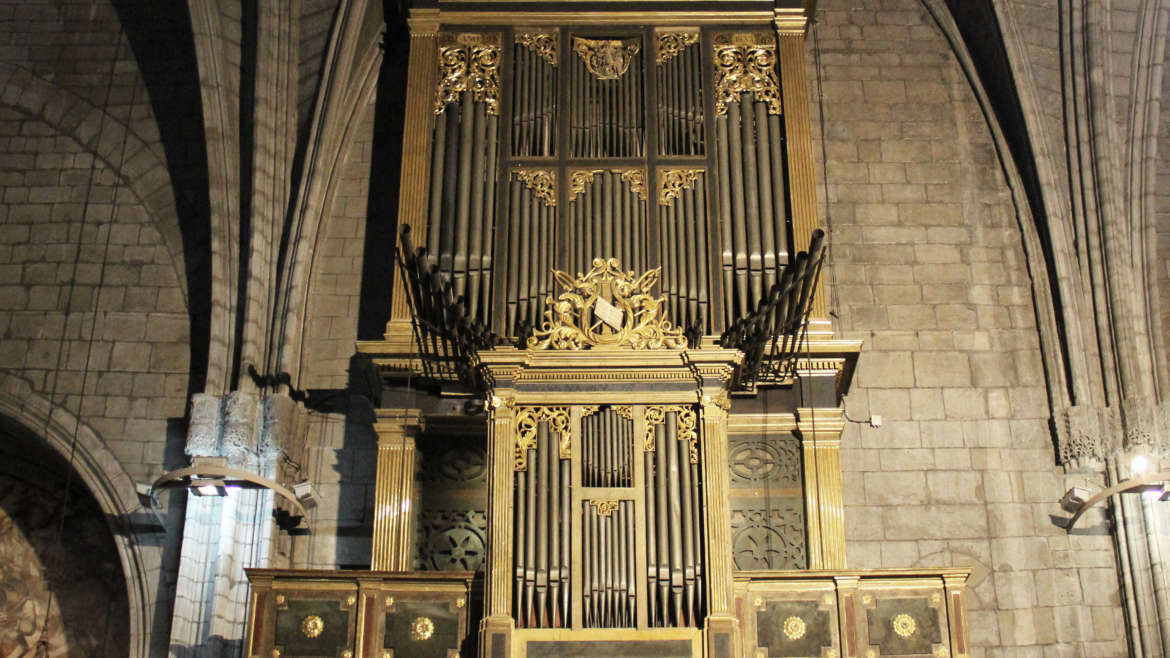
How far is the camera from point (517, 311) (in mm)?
13789

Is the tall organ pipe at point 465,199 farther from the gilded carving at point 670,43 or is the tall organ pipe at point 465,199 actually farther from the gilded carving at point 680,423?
the gilded carving at point 680,423

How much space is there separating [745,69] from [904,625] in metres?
6.19

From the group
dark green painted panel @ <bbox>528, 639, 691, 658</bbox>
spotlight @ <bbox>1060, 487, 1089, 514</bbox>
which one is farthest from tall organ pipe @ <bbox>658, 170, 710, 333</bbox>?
spotlight @ <bbox>1060, 487, 1089, 514</bbox>

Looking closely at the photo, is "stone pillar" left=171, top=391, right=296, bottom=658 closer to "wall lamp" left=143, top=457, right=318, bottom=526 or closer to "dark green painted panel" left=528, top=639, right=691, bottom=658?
"wall lamp" left=143, top=457, right=318, bottom=526

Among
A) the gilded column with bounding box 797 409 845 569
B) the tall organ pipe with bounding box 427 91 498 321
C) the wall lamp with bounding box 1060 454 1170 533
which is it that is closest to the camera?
the wall lamp with bounding box 1060 454 1170 533

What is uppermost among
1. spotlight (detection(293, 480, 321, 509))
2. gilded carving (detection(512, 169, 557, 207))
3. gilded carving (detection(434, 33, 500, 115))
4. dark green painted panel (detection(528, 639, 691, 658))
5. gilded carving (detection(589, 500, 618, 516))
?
gilded carving (detection(434, 33, 500, 115))

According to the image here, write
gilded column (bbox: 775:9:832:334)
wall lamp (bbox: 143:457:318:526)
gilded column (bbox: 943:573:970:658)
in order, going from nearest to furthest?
gilded column (bbox: 943:573:970:658), wall lamp (bbox: 143:457:318:526), gilded column (bbox: 775:9:832:334)

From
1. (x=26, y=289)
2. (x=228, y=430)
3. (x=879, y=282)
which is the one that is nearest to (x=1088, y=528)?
(x=879, y=282)

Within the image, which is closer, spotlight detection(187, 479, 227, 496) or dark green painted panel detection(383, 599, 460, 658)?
dark green painted panel detection(383, 599, 460, 658)

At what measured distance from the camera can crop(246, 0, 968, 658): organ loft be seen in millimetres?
11531

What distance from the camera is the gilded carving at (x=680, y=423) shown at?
39.0ft

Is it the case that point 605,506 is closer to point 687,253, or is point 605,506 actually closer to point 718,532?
point 718,532

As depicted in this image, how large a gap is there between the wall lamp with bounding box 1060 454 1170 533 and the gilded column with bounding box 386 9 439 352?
6190mm

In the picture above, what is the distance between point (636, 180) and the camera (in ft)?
47.7
